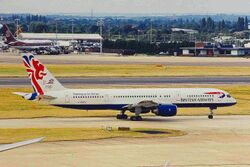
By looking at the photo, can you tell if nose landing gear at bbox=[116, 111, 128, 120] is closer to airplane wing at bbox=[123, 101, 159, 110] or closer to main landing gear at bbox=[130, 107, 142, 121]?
main landing gear at bbox=[130, 107, 142, 121]

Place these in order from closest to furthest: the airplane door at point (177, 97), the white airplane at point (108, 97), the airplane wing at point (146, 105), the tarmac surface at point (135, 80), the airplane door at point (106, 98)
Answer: the white airplane at point (108, 97)
the airplane wing at point (146, 105)
the airplane door at point (106, 98)
the airplane door at point (177, 97)
the tarmac surface at point (135, 80)

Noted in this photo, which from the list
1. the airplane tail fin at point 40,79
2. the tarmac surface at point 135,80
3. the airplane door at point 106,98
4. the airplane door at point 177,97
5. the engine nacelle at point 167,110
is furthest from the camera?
the tarmac surface at point 135,80

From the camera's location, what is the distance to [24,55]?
86.3 metres

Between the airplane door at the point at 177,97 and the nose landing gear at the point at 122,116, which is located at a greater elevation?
the airplane door at the point at 177,97

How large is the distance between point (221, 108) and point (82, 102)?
19593mm

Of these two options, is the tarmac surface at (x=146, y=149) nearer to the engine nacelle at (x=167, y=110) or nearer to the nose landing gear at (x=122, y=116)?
the engine nacelle at (x=167, y=110)

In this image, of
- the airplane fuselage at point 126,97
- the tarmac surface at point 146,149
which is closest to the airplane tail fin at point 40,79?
the airplane fuselage at point 126,97

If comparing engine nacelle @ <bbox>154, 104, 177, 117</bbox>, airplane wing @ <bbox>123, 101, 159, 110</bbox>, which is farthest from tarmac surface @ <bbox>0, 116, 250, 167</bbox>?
airplane wing @ <bbox>123, 101, 159, 110</bbox>

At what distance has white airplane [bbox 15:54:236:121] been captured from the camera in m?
84.8

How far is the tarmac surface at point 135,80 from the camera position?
127 metres

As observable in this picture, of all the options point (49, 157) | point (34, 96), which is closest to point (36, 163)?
point (49, 157)

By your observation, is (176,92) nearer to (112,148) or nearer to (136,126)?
(136,126)

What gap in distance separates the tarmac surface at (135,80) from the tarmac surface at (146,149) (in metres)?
43.1

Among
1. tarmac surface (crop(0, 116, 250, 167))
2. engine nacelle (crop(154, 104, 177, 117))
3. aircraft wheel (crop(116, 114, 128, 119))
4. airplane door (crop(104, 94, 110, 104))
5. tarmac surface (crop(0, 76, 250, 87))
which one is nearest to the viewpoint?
tarmac surface (crop(0, 116, 250, 167))
